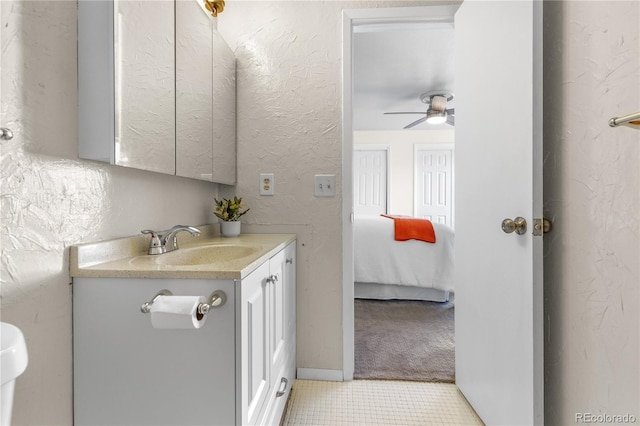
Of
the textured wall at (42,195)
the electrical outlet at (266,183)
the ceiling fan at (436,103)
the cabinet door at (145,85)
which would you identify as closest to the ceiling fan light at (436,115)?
the ceiling fan at (436,103)

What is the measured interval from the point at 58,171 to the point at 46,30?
343mm

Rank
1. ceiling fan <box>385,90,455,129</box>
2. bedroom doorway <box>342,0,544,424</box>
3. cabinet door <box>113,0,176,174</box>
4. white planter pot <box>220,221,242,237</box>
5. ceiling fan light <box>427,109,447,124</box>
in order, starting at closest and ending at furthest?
cabinet door <box>113,0,176,174</box>
bedroom doorway <box>342,0,544,424</box>
white planter pot <box>220,221,242,237</box>
ceiling fan <box>385,90,455,129</box>
ceiling fan light <box>427,109,447,124</box>

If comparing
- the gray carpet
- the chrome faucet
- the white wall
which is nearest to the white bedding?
the gray carpet

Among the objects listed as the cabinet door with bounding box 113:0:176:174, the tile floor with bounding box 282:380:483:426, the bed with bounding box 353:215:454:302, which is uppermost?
the cabinet door with bounding box 113:0:176:174

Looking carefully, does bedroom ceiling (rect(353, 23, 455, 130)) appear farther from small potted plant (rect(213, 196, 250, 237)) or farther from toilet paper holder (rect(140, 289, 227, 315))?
toilet paper holder (rect(140, 289, 227, 315))

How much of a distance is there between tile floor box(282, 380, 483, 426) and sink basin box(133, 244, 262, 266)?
30.3 inches

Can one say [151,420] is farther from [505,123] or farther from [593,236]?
[505,123]

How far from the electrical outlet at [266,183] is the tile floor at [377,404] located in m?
1.01

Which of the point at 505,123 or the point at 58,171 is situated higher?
the point at 505,123

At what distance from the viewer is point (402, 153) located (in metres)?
5.97

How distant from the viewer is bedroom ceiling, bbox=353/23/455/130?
2.54m

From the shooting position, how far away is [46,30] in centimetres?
82

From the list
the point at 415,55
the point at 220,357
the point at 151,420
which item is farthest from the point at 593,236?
the point at 415,55

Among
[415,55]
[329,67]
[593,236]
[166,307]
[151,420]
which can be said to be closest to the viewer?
[166,307]
